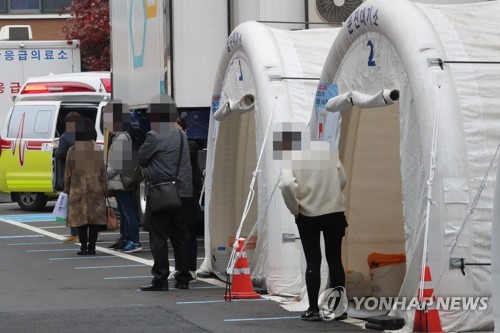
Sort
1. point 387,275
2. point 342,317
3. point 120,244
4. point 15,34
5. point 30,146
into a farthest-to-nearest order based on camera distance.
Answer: point 15,34
point 30,146
point 120,244
point 387,275
point 342,317

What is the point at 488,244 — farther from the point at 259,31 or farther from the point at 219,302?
the point at 259,31

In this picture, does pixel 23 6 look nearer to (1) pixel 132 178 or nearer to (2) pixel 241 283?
(1) pixel 132 178

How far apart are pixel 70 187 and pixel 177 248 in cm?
431

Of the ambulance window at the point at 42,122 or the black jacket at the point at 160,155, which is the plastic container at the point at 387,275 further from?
the ambulance window at the point at 42,122

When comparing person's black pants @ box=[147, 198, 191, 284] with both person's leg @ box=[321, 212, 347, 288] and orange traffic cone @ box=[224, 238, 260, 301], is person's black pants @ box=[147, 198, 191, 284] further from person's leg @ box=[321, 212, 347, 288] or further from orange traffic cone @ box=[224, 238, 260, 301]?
person's leg @ box=[321, 212, 347, 288]

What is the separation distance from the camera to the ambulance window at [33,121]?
24.9 meters

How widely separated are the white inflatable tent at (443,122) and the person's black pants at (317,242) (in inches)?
26.6

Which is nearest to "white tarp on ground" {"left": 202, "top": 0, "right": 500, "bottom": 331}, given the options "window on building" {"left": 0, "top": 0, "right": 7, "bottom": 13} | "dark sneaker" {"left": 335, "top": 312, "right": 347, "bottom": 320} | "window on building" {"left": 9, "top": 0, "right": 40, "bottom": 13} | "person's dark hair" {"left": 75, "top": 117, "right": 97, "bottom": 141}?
"dark sneaker" {"left": 335, "top": 312, "right": 347, "bottom": 320}

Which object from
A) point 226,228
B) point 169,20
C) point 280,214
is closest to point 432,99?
point 280,214

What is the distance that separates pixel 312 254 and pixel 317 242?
0.36 ft

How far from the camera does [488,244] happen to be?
374 inches

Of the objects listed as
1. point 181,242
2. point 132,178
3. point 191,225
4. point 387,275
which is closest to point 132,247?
point 132,178

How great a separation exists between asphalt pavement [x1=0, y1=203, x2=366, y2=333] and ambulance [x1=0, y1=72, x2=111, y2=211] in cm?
708

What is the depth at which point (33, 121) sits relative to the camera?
2519 cm
